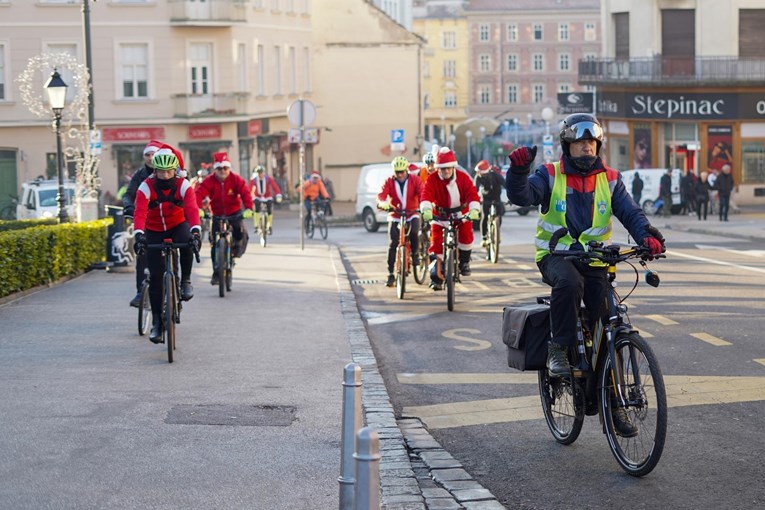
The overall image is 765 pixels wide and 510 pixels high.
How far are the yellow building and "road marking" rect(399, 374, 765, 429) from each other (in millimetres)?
109704

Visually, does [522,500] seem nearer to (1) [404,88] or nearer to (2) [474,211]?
(2) [474,211]

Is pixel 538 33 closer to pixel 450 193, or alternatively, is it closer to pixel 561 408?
pixel 450 193

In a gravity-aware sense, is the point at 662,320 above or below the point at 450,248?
below

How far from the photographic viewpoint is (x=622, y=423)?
729 centimetres

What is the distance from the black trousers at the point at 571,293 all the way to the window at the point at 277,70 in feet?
163

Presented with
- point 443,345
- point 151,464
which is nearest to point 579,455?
point 151,464

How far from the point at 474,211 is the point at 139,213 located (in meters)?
5.22

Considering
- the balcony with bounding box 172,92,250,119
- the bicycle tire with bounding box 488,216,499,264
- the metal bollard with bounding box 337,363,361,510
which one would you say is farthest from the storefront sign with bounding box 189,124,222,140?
the metal bollard with bounding box 337,363,361,510

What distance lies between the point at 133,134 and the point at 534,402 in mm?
41496

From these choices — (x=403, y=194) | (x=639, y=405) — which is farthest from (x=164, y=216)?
(x=403, y=194)

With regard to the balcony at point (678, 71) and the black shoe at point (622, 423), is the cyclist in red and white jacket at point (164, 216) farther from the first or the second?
the balcony at point (678, 71)

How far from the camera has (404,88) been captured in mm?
68188

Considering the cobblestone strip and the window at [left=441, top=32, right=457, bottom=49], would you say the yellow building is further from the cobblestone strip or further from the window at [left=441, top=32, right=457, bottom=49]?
the cobblestone strip

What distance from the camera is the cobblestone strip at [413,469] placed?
6.80m
